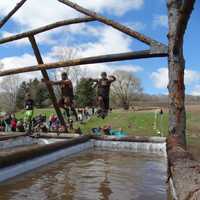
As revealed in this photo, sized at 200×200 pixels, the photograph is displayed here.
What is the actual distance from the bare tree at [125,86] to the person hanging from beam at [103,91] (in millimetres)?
62292

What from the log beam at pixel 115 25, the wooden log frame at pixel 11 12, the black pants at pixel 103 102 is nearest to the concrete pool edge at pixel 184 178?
the log beam at pixel 115 25

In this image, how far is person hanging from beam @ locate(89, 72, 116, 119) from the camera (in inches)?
415

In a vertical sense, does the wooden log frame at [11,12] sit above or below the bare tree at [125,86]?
below

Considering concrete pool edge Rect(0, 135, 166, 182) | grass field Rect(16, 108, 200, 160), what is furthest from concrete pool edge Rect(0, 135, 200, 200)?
grass field Rect(16, 108, 200, 160)

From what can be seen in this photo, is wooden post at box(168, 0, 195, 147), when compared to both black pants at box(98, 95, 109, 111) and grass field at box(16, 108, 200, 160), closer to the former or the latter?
black pants at box(98, 95, 109, 111)

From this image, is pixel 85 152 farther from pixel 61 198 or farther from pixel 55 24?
pixel 61 198

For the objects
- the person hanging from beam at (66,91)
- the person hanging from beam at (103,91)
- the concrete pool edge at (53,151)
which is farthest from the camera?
the person hanging from beam at (66,91)

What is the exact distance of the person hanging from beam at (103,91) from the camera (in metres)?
10.5

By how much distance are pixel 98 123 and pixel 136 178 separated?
90.3ft

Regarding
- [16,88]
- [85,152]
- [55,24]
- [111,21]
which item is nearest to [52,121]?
[85,152]

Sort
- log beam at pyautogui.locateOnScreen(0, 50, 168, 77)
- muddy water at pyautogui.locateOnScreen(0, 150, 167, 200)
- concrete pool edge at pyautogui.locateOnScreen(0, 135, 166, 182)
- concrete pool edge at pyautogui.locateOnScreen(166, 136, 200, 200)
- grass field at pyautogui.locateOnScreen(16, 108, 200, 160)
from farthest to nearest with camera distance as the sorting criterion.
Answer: grass field at pyautogui.locateOnScreen(16, 108, 200, 160), concrete pool edge at pyautogui.locateOnScreen(0, 135, 166, 182), log beam at pyautogui.locateOnScreen(0, 50, 168, 77), muddy water at pyautogui.locateOnScreen(0, 150, 167, 200), concrete pool edge at pyautogui.locateOnScreen(166, 136, 200, 200)

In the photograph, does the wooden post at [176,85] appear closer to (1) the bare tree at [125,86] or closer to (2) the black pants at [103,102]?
(2) the black pants at [103,102]

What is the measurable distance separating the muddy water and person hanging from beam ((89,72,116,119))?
68.3 inches

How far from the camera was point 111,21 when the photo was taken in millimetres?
7922
